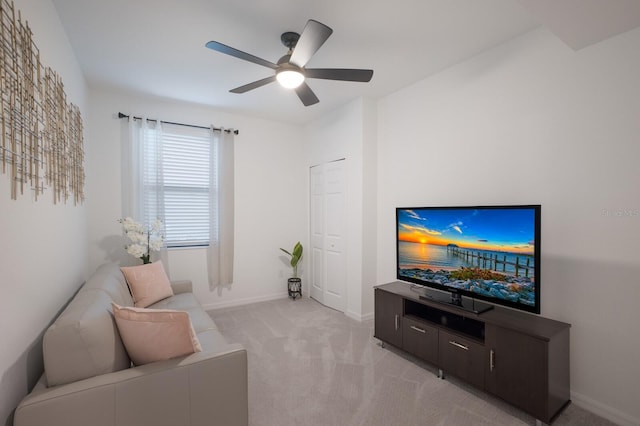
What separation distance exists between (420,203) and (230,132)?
2.69 meters

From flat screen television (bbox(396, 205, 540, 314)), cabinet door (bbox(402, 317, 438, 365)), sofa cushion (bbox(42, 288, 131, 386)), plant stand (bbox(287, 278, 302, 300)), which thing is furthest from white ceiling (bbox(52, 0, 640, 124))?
plant stand (bbox(287, 278, 302, 300))

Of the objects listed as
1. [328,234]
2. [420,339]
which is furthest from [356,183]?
[420,339]

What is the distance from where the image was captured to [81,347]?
129 centimetres

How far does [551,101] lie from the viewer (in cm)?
214

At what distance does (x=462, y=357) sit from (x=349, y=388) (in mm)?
860

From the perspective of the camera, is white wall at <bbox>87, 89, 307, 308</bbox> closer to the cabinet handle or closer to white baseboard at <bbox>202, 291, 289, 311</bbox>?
white baseboard at <bbox>202, 291, 289, 311</bbox>

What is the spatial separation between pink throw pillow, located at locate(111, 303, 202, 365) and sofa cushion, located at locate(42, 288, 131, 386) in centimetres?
5

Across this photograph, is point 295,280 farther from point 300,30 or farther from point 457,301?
point 300,30

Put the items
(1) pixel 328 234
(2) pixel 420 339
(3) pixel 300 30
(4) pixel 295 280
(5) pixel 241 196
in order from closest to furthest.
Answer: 1. (3) pixel 300 30
2. (2) pixel 420 339
3. (1) pixel 328 234
4. (5) pixel 241 196
5. (4) pixel 295 280

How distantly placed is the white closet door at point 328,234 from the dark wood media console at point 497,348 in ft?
4.33

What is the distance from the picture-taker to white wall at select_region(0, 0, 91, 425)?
1169 mm

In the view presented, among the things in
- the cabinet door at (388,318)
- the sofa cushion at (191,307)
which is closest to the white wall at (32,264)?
the sofa cushion at (191,307)

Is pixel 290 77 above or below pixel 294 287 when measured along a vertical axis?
above

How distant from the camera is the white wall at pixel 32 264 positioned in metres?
1.17
